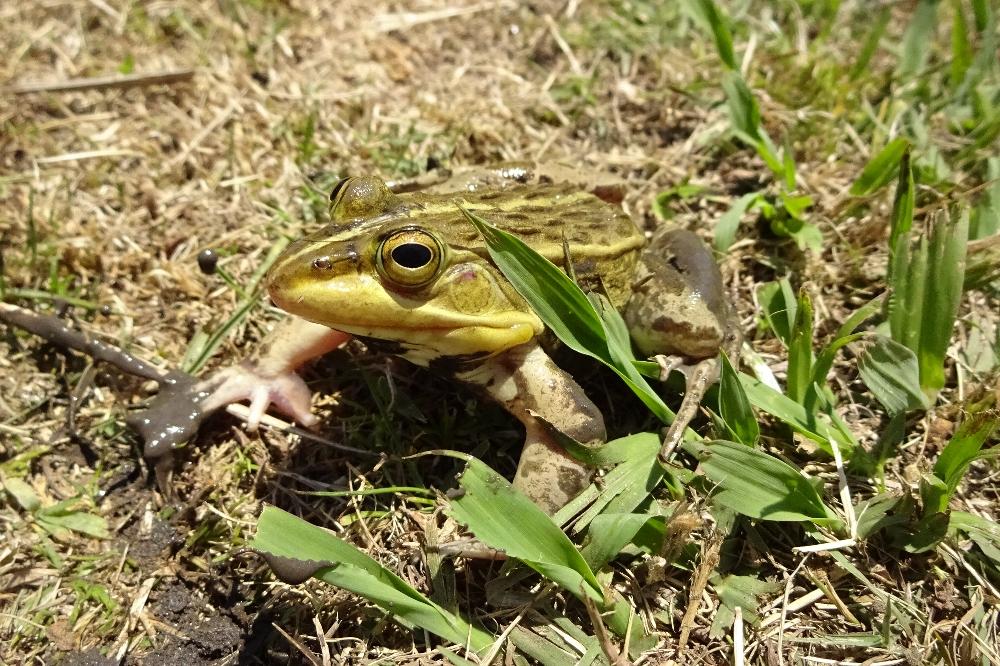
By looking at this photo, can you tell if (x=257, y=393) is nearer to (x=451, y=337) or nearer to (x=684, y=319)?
(x=451, y=337)

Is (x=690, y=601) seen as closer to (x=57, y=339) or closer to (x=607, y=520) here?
(x=607, y=520)

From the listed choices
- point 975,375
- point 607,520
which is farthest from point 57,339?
point 975,375

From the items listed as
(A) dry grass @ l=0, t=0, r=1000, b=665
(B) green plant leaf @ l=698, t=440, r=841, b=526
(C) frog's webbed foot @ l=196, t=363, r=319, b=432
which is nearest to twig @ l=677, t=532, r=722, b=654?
(A) dry grass @ l=0, t=0, r=1000, b=665

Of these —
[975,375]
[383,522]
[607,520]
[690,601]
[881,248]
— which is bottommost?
[383,522]

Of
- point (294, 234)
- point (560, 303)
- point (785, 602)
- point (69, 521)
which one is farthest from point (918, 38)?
point (69, 521)

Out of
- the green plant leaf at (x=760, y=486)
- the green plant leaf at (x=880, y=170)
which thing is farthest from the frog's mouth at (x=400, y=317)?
the green plant leaf at (x=880, y=170)

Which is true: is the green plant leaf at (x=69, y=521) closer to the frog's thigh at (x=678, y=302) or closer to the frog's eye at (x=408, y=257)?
the frog's eye at (x=408, y=257)
